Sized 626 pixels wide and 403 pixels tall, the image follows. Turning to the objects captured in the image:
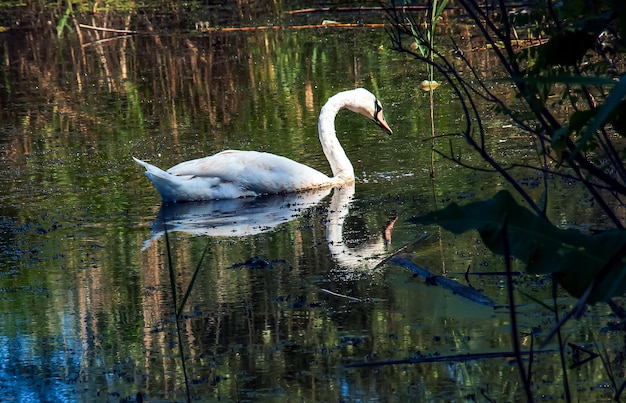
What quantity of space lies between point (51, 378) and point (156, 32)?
14.3 m

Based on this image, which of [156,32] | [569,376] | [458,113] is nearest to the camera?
[569,376]

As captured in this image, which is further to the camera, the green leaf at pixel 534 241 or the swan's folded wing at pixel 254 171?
the swan's folded wing at pixel 254 171

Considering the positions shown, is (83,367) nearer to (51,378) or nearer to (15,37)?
(51,378)

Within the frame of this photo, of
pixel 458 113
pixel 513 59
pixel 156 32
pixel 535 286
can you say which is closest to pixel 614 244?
pixel 513 59

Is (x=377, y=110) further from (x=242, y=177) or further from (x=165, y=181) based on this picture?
(x=165, y=181)

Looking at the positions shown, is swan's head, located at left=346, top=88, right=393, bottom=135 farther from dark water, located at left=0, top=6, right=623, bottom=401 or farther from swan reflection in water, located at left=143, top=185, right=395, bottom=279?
swan reflection in water, located at left=143, top=185, right=395, bottom=279

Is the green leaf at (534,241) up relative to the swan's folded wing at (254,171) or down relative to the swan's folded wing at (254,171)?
down

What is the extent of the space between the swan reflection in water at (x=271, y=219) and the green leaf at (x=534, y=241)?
3.20 meters

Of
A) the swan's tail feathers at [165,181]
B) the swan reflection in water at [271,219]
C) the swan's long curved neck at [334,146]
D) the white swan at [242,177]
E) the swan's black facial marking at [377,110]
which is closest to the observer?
the swan reflection in water at [271,219]

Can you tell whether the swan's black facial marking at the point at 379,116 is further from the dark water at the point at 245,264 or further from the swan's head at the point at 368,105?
the dark water at the point at 245,264

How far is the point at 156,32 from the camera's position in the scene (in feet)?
61.1

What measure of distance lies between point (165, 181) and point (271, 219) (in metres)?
1.02

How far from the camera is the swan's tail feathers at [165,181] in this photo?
27.8ft

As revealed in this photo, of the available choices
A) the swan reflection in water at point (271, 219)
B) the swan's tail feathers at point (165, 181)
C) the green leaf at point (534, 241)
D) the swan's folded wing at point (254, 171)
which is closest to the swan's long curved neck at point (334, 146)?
the swan reflection in water at point (271, 219)
